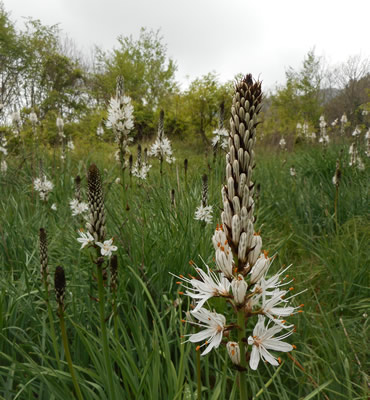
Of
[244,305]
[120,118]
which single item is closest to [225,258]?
[244,305]

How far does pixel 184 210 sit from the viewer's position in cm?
520

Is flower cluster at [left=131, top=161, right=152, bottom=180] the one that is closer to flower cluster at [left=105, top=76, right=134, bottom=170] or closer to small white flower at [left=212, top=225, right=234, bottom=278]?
flower cluster at [left=105, top=76, right=134, bottom=170]

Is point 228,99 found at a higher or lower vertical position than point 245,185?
higher

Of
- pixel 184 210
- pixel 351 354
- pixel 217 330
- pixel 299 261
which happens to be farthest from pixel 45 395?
pixel 299 261

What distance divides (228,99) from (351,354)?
2167cm

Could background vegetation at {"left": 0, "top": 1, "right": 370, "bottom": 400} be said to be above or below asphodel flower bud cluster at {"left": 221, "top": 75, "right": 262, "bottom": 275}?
below

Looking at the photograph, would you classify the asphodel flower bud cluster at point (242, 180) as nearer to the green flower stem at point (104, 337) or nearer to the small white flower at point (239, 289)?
the small white flower at point (239, 289)

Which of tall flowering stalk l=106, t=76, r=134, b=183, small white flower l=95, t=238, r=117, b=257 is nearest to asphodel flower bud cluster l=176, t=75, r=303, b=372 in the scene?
small white flower l=95, t=238, r=117, b=257

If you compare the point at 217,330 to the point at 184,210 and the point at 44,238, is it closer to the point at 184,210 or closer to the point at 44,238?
the point at 44,238

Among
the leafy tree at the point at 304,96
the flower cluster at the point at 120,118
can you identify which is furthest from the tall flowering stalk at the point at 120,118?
the leafy tree at the point at 304,96

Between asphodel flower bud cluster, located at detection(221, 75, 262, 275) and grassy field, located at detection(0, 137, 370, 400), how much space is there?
0.90 m

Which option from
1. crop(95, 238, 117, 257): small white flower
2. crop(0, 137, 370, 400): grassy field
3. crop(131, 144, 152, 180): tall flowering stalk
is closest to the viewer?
crop(95, 238, 117, 257): small white flower

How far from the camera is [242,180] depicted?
1307mm

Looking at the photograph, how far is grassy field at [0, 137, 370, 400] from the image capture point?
2.18m
